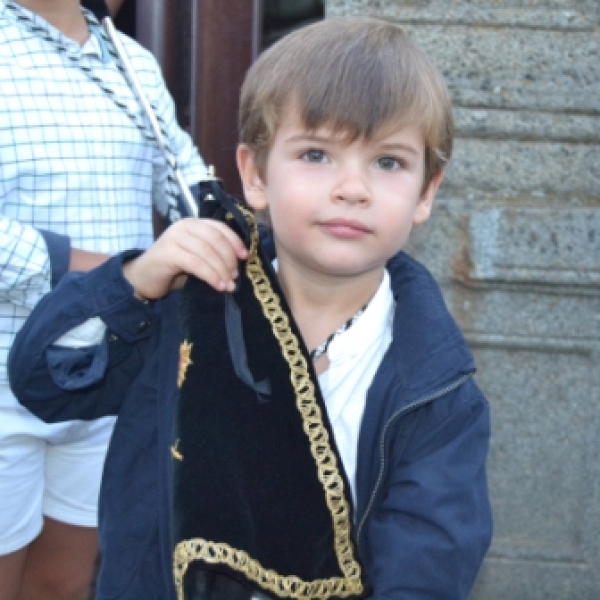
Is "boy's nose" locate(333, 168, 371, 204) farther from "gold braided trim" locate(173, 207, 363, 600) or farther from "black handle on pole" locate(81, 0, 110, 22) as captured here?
"black handle on pole" locate(81, 0, 110, 22)

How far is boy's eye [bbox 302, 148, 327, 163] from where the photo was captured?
5.40ft

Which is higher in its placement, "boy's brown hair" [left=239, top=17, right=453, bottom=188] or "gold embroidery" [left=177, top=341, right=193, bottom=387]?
"boy's brown hair" [left=239, top=17, right=453, bottom=188]

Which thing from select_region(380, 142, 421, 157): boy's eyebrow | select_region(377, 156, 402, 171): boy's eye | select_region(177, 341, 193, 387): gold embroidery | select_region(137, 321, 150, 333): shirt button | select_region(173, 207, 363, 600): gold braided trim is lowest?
select_region(173, 207, 363, 600): gold braided trim

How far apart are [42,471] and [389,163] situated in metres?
1.22

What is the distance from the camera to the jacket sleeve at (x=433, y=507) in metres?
1.52

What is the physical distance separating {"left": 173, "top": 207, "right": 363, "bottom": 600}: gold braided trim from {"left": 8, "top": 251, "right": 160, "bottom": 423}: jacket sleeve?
24 centimetres

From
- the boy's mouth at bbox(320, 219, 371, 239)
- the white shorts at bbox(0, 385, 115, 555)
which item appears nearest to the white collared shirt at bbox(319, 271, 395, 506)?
the boy's mouth at bbox(320, 219, 371, 239)

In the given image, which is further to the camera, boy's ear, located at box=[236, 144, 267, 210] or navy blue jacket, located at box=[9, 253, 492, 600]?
boy's ear, located at box=[236, 144, 267, 210]

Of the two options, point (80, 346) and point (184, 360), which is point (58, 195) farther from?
point (184, 360)

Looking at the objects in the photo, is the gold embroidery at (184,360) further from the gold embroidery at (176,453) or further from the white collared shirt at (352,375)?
the white collared shirt at (352,375)

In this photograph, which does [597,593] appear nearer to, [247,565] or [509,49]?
[509,49]

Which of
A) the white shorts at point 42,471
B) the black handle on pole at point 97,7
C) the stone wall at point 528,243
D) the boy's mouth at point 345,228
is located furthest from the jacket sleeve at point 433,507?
the stone wall at point 528,243

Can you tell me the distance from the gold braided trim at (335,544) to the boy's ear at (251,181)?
271 mm

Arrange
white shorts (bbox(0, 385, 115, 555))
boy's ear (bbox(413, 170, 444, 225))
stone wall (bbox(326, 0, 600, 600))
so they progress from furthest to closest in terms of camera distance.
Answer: stone wall (bbox(326, 0, 600, 600)) < white shorts (bbox(0, 385, 115, 555)) < boy's ear (bbox(413, 170, 444, 225))
